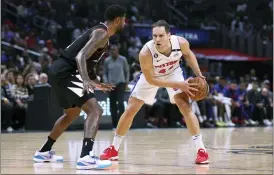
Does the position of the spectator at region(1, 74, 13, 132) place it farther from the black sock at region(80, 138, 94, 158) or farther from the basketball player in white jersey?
the black sock at region(80, 138, 94, 158)

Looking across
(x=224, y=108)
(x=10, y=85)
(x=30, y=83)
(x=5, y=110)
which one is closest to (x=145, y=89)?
(x=5, y=110)

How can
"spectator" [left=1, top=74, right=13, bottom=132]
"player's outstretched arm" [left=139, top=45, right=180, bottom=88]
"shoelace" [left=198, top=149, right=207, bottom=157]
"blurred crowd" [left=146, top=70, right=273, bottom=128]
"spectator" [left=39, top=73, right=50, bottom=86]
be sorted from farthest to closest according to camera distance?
1. "blurred crowd" [left=146, top=70, right=273, bottom=128]
2. "spectator" [left=39, top=73, right=50, bottom=86]
3. "spectator" [left=1, top=74, right=13, bottom=132]
4. "player's outstretched arm" [left=139, top=45, right=180, bottom=88]
5. "shoelace" [left=198, top=149, right=207, bottom=157]

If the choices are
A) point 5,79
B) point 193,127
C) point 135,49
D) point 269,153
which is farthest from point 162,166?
point 135,49

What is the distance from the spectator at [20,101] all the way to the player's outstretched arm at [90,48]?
8.56m

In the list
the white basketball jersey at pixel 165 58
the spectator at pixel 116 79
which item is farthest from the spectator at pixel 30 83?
the white basketball jersey at pixel 165 58

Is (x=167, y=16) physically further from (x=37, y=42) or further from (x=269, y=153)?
(x=269, y=153)

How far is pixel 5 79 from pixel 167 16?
14286mm

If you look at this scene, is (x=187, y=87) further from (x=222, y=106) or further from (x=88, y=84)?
(x=222, y=106)

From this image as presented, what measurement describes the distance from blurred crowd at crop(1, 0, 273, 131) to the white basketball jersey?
7794 millimetres

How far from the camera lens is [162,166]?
6844mm

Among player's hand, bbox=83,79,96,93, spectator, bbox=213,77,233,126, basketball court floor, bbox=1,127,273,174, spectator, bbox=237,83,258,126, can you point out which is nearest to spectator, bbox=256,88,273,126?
spectator, bbox=237,83,258,126

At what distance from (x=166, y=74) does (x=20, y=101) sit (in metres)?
8.08

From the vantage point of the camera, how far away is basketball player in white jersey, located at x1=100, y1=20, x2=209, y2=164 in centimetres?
747

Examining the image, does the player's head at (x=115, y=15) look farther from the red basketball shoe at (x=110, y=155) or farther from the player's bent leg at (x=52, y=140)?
the red basketball shoe at (x=110, y=155)
